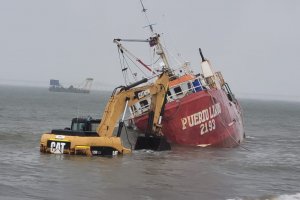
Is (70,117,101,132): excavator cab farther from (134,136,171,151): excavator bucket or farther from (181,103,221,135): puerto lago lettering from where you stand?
(181,103,221,135): puerto lago lettering

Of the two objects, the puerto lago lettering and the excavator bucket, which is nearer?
the excavator bucket

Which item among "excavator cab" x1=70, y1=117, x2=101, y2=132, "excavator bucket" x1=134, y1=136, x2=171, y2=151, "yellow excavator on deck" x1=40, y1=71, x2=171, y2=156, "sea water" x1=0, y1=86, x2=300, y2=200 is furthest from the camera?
"excavator bucket" x1=134, y1=136, x2=171, y2=151

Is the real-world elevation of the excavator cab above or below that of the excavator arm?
below

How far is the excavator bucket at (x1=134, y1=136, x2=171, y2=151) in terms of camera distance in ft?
96.6

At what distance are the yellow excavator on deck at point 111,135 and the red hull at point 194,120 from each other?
4.73 feet

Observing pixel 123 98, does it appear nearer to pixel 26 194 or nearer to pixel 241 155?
pixel 241 155

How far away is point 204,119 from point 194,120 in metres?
0.72

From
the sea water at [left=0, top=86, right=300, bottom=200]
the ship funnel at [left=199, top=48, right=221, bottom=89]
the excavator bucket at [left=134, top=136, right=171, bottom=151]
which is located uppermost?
the ship funnel at [left=199, top=48, right=221, bottom=89]

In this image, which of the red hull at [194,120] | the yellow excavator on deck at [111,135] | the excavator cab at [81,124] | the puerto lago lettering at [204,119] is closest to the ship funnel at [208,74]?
the red hull at [194,120]

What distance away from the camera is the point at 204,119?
31172 millimetres

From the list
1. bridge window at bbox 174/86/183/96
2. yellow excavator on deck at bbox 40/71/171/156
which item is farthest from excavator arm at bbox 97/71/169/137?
bridge window at bbox 174/86/183/96

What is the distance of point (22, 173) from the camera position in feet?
66.6

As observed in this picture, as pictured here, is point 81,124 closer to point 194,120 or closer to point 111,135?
point 111,135

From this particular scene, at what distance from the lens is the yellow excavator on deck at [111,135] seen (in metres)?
25.1
